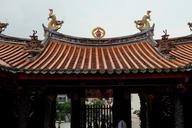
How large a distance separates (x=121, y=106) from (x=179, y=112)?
1.70m

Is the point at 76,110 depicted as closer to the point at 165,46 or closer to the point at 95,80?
the point at 95,80

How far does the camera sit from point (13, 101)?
916 cm

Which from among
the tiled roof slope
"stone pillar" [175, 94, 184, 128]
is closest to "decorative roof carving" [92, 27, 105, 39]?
the tiled roof slope

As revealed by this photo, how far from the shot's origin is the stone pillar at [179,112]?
30.1 feet

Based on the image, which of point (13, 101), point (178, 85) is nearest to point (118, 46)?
point (178, 85)

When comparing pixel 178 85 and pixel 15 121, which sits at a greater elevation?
pixel 178 85

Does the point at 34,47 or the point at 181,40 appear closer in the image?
the point at 34,47

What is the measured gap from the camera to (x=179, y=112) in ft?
30.2

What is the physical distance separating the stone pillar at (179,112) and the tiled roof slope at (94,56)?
99 cm

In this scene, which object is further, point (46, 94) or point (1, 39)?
point (1, 39)

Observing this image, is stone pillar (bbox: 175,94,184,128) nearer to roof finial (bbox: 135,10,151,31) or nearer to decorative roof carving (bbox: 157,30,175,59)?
decorative roof carving (bbox: 157,30,175,59)

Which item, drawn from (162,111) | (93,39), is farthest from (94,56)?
(162,111)

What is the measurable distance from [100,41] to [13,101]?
188 inches

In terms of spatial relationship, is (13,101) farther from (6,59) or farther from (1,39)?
(1,39)
